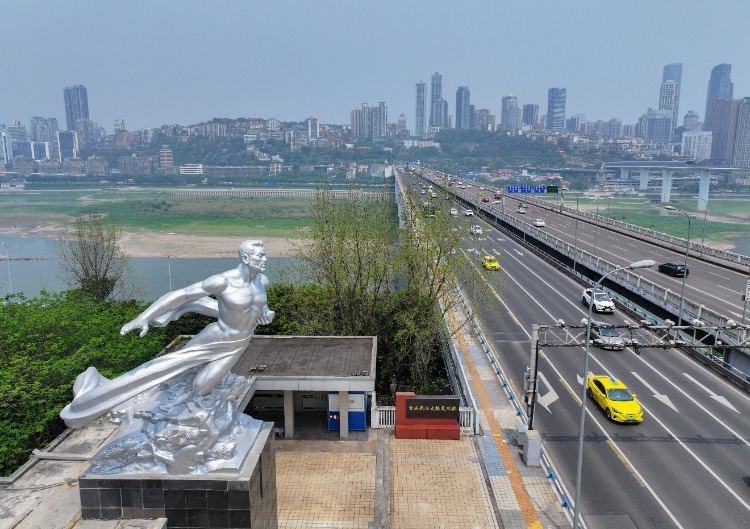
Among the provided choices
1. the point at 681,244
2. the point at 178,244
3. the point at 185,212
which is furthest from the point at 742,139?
the point at 178,244

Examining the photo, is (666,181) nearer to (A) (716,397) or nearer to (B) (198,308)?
(A) (716,397)

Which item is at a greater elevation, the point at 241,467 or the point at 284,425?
the point at 241,467

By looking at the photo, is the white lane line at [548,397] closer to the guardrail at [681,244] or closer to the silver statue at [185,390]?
the silver statue at [185,390]

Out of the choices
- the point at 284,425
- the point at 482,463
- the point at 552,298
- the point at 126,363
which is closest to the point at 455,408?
the point at 482,463

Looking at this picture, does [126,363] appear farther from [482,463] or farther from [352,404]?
[482,463]

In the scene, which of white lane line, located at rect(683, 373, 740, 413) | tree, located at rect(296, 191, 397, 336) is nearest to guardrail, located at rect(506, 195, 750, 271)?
white lane line, located at rect(683, 373, 740, 413)

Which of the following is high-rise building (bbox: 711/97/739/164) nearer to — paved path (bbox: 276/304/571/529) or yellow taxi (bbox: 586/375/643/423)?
yellow taxi (bbox: 586/375/643/423)

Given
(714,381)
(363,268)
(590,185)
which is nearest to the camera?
(714,381)
